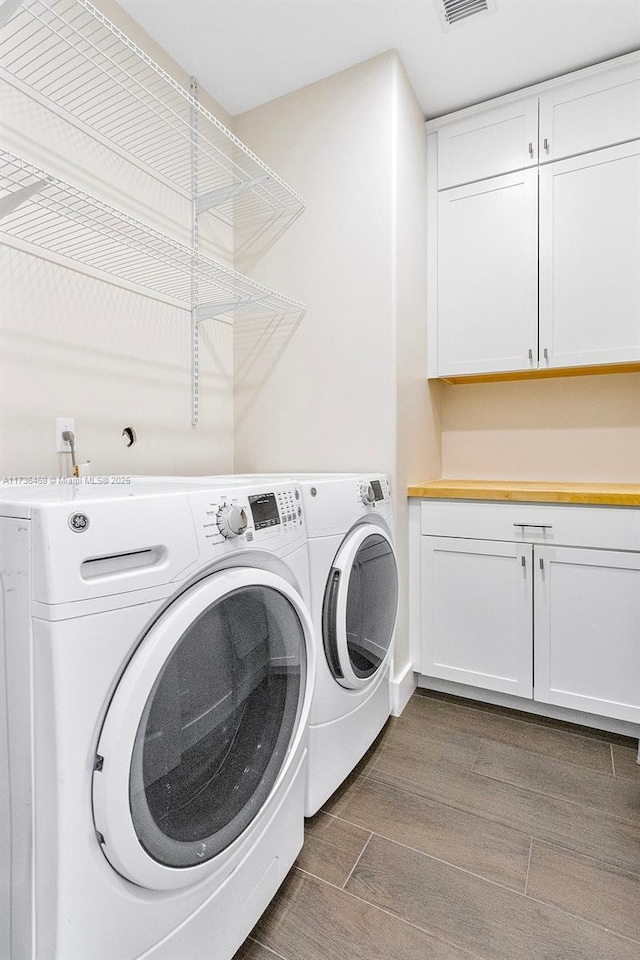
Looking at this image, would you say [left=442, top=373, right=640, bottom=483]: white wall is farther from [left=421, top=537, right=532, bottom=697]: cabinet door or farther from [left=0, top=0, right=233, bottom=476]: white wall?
[left=0, top=0, right=233, bottom=476]: white wall

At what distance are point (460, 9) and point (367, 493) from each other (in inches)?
67.8

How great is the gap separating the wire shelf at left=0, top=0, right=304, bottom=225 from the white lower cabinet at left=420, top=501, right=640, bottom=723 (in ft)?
4.97

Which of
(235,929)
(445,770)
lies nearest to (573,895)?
(445,770)

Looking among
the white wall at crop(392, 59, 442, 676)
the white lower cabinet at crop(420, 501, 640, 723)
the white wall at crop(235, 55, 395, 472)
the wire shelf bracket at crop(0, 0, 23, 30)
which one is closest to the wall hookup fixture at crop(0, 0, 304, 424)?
the wire shelf bracket at crop(0, 0, 23, 30)

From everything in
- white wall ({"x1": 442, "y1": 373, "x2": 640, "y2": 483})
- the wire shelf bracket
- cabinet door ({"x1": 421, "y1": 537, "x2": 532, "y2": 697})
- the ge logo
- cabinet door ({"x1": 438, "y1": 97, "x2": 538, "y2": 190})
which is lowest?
cabinet door ({"x1": 421, "y1": 537, "x2": 532, "y2": 697})

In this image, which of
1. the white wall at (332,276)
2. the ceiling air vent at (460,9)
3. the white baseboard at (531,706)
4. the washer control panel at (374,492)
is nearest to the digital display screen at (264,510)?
the washer control panel at (374,492)

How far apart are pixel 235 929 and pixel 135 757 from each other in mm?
500

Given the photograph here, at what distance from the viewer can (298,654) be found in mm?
1033

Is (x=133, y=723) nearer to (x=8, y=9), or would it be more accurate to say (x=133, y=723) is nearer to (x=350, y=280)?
(x=8, y=9)

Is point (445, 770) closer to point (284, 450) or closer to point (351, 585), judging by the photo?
point (351, 585)

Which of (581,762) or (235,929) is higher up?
(235,929)

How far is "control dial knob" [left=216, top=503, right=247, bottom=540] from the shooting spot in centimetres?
84

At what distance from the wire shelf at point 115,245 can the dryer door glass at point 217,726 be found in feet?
3.03

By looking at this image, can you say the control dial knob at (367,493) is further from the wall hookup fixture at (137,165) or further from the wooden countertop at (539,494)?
the wall hookup fixture at (137,165)
